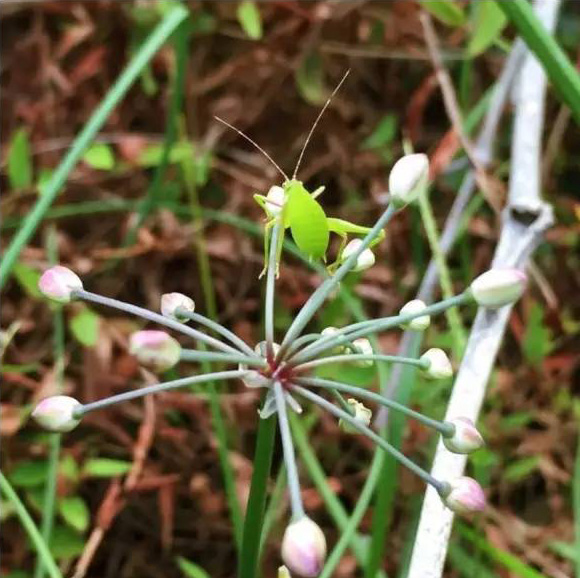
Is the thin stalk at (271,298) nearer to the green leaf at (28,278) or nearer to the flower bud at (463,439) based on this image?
the flower bud at (463,439)

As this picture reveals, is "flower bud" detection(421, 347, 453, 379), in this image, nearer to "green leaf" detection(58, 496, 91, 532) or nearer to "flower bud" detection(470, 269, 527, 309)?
"flower bud" detection(470, 269, 527, 309)

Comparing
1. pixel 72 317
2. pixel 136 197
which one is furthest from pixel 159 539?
pixel 136 197

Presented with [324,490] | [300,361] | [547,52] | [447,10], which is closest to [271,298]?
[300,361]

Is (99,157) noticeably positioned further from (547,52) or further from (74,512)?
(547,52)

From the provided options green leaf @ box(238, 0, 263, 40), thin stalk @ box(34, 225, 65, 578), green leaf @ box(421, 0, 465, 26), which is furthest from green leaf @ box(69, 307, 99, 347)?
green leaf @ box(421, 0, 465, 26)

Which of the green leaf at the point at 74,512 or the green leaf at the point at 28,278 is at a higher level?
the green leaf at the point at 28,278

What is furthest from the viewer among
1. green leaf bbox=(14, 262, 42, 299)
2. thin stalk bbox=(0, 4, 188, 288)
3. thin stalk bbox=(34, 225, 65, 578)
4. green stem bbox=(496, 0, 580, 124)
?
green leaf bbox=(14, 262, 42, 299)

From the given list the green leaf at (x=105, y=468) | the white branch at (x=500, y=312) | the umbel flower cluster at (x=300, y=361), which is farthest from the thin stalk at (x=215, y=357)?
the green leaf at (x=105, y=468)
